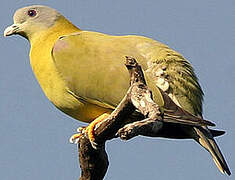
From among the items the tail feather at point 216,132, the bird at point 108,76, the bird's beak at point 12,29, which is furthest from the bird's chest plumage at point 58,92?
the tail feather at point 216,132

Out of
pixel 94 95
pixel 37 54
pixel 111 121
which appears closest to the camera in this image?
pixel 111 121

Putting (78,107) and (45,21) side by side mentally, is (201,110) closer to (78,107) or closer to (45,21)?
(78,107)

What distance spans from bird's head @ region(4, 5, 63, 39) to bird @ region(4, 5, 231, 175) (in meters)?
0.49

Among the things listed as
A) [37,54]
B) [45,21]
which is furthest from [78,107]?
[45,21]

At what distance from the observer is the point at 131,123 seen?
22.6 ft

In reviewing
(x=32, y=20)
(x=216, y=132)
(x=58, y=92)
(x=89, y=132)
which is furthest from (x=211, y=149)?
(x=32, y=20)

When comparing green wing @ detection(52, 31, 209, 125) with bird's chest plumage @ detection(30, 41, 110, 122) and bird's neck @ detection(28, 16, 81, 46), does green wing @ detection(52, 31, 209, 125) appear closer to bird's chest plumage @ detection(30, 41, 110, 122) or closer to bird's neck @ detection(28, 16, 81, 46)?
bird's chest plumage @ detection(30, 41, 110, 122)

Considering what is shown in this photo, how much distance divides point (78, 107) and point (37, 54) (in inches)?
42.5

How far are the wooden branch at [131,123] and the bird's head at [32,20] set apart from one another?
7.87ft

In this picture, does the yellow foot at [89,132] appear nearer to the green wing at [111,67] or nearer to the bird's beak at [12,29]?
the green wing at [111,67]

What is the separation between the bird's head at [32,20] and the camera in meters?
10.2

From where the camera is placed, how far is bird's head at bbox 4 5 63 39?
10250 mm

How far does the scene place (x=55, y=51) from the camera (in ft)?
31.1

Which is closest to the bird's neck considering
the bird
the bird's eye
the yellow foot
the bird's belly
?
the bird
